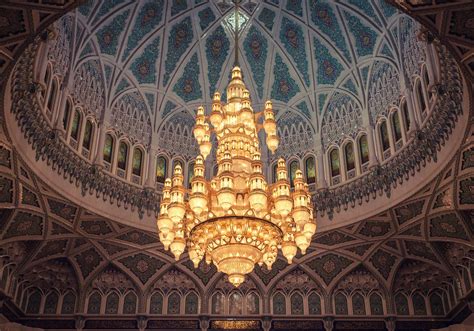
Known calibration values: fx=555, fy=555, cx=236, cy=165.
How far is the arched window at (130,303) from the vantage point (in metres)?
18.5

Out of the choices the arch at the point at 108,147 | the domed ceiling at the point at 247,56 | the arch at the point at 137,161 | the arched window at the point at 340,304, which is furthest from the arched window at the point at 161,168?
the arched window at the point at 340,304

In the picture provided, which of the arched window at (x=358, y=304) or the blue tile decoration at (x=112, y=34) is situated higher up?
the blue tile decoration at (x=112, y=34)

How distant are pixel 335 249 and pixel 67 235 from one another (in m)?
8.38

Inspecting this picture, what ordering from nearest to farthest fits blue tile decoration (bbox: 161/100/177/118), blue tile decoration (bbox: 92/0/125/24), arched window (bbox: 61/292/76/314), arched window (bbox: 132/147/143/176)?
blue tile decoration (bbox: 92/0/125/24)
arched window (bbox: 132/147/143/176)
arched window (bbox: 61/292/76/314)
blue tile decoration (bbox: 161/100/177/118)

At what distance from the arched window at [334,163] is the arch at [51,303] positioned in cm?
1002

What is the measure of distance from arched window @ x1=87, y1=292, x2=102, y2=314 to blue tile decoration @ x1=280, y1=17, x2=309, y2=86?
33.4 feet

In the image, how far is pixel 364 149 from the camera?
17734 millimetres

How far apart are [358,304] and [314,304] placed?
1.47 m

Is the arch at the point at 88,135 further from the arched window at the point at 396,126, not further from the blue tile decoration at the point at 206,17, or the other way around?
the arched window at the point at 396,126

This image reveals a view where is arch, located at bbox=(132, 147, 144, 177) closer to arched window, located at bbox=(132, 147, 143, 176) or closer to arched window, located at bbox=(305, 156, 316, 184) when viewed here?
arched window, located at bbox=(132, 147, 143, 176)

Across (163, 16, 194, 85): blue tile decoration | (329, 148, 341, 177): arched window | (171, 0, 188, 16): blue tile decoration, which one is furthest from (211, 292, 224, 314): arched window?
(171, 0, 188, 16): blue tile decoration

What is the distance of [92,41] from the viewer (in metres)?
17.0

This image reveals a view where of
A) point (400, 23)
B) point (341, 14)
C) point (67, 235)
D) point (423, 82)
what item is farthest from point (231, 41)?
point (67, 235)

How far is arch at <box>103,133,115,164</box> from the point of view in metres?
17.4
